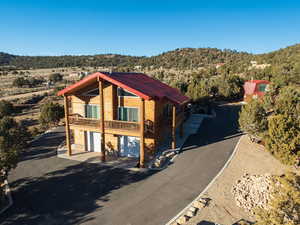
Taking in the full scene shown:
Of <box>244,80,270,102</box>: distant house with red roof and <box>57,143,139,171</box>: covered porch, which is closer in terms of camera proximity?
<box>57,143,139,171</box>: covered porch

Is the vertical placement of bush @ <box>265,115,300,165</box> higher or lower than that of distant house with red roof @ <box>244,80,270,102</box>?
lower

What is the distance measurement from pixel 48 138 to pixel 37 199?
11791 mm

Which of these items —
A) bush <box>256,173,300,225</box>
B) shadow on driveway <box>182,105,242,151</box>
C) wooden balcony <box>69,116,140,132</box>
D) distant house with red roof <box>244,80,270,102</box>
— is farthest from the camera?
distant house with red roof <box>244,80,270,102</box>

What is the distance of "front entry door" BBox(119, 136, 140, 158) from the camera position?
1814 cm

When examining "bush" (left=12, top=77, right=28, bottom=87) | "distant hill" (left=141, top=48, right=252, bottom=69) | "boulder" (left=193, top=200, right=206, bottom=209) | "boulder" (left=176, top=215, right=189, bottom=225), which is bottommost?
A: "boulder" (left=176, top=215, right=189, bottom=225)

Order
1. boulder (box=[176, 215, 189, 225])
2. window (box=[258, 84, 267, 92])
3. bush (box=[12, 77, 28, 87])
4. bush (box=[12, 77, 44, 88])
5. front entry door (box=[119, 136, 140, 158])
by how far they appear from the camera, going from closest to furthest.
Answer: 1. boulder (box=[176, 215, 189, 225])
2. front entry door (box=[119, 136, 140, 158])
3. window (box=[258, 84, 267, 92])
4. bush (box=[12, 77, 28, 87])
5. bush (box=[12, 77, 44, 88])

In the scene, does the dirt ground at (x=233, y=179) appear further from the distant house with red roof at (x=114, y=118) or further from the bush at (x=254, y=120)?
the distant house with red roof at (x=114, y=118)

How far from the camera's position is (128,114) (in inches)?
717

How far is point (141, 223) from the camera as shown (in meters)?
10.4

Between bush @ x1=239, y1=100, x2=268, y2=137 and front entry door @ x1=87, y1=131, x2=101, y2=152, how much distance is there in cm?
1468

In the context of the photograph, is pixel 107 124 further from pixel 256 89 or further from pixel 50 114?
pixel 256 89

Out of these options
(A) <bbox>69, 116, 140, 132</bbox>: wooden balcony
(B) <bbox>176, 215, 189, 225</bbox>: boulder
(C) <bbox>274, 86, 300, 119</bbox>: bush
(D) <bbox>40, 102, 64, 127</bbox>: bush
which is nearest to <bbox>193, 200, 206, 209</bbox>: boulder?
(B) <bbox>176, 215, 189, 225</bbox>: boulder

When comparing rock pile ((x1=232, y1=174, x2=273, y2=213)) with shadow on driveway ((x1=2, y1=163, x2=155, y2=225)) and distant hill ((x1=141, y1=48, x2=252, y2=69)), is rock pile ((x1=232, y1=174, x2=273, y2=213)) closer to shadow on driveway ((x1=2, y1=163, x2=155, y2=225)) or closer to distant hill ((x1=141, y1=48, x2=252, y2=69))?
shadow on driveway ((x1=2, y1=163, x2=155, y2=225))

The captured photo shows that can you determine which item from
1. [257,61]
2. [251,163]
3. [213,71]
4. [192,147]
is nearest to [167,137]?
[192,147]
